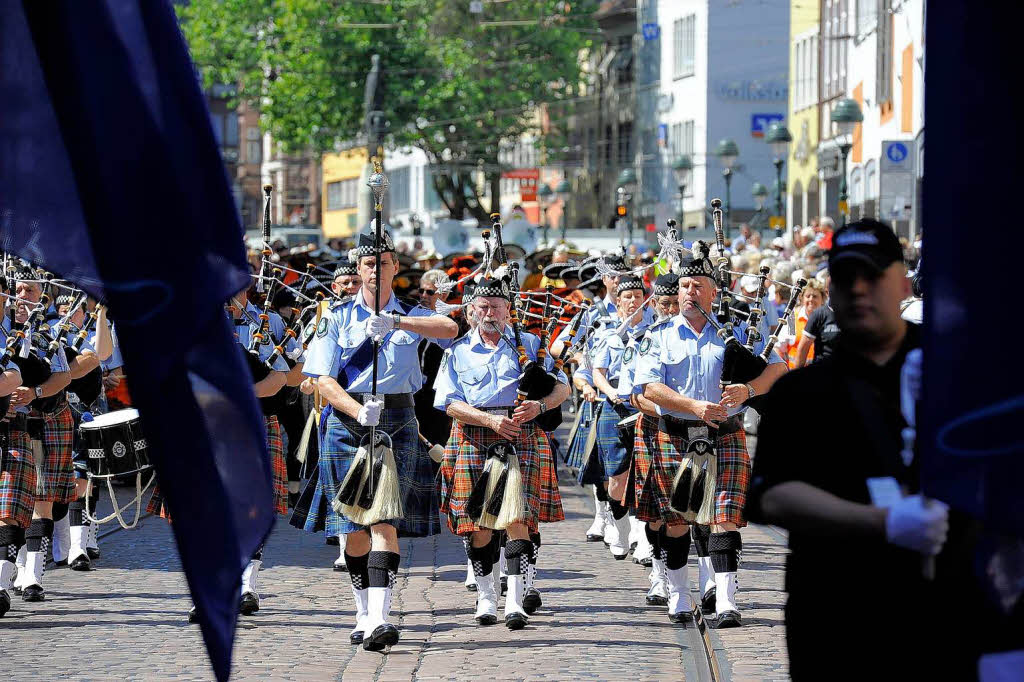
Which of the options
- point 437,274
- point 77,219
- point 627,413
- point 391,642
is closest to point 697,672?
point 391,642

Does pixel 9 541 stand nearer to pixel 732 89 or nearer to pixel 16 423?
pixel 16 423

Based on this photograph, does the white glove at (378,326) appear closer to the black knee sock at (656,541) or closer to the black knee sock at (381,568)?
the black knee sock at (381,568)

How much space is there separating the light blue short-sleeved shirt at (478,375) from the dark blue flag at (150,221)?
6377 millimetres

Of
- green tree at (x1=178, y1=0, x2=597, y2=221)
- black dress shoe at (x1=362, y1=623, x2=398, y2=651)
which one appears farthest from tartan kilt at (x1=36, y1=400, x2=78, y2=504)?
green tree at (x1=178, y1=0, x2=597, y2=221)

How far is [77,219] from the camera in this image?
11.8 feet

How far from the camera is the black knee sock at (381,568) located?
9430mm

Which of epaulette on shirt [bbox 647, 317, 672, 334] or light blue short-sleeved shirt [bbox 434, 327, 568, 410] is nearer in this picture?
light blue short-sleeved shirt [bbox 434, 327, 568, 410]

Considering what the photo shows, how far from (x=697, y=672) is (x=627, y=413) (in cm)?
433

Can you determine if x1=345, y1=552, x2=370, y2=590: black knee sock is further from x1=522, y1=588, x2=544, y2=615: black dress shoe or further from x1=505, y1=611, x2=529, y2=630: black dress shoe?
x1=522, y1=588, x2=544, y2=615: black dress shoe

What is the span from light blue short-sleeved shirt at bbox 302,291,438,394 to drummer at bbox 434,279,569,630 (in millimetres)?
425

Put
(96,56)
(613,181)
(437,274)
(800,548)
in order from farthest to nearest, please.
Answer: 1. (613,181)
2. (437,274)
3. (800,548)
4. (96,56)

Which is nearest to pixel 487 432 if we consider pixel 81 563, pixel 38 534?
pixel 38 534

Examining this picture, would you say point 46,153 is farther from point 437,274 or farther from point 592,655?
point 437,274

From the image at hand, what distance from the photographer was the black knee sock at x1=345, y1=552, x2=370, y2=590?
9594mm
